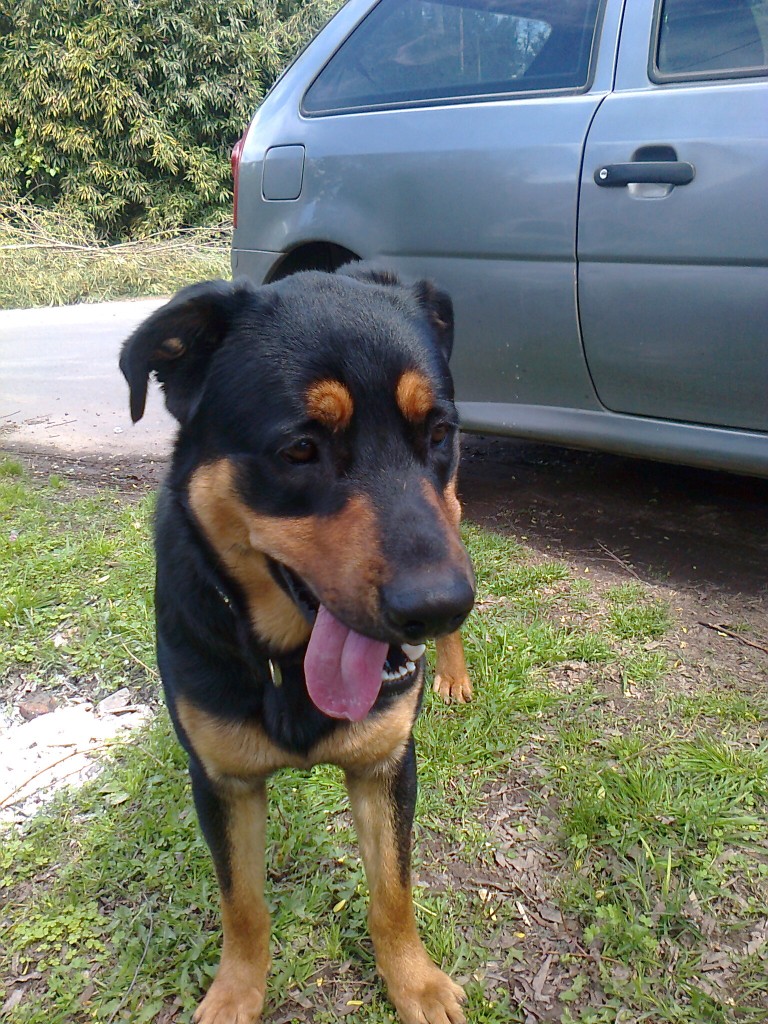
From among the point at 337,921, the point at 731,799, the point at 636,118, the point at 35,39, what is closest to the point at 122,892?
the point at 337,921

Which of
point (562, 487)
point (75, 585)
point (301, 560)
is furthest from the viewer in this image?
point (562, 487)

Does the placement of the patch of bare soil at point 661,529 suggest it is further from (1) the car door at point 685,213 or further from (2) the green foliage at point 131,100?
(2) the green foliage at point 131,100

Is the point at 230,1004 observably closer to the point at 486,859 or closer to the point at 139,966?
the point at 139,966

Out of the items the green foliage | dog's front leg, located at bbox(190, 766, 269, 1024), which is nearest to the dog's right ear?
dog's front leg, located at bbox(190, 766, 269, 1024)

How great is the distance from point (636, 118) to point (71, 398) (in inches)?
201

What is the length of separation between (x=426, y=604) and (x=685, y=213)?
2.22 metres

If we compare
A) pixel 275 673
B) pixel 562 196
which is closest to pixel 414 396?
pixel 275 673

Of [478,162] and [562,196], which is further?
[478,162]

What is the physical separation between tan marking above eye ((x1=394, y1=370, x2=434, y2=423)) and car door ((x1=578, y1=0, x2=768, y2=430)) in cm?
171

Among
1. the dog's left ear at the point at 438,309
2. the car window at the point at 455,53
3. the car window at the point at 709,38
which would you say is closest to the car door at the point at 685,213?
the car window at the point at 709,38

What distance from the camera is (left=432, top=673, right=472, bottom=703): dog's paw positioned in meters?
2.94

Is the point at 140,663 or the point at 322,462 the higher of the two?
the point at 322,462

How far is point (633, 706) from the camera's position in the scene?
2.86 metres

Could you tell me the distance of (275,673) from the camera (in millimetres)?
1917
